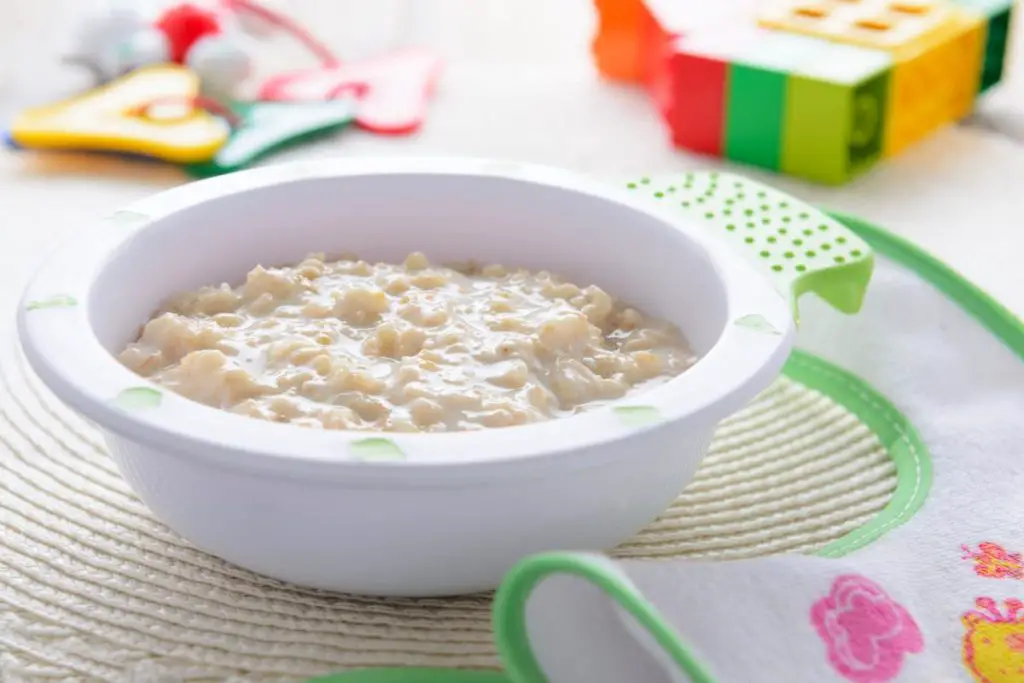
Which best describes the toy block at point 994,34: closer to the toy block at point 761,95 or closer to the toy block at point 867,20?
the toy block at point 867,20

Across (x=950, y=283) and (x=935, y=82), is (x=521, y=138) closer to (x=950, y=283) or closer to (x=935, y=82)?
(x=935, y=82)

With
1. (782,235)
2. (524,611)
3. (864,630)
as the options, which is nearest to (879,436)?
(782,235)

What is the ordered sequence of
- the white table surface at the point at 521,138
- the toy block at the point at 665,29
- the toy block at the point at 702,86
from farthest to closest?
the toy block at the point at 665,29 → the toy block at the point at 702,86 → the white table surface at the point at 521,138

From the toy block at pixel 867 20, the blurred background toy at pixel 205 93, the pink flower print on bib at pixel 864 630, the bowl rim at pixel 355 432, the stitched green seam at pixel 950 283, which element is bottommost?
the blurred background toy at pixel 205 93

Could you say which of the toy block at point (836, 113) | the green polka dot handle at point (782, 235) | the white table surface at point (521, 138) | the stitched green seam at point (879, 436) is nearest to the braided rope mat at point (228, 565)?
the stitched green seam at point (879, 436)

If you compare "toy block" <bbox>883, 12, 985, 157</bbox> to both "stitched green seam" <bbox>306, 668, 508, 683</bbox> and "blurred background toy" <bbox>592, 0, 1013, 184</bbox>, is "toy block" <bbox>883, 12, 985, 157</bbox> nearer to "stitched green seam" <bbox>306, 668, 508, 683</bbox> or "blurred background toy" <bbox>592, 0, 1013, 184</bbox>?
"blurred background toy" <bbox>592, 0, 1013, 184</bbox>

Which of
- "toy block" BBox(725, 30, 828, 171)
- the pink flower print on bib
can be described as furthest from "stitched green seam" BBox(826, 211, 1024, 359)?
"toy block" BBox(725, 30, 828, 171)

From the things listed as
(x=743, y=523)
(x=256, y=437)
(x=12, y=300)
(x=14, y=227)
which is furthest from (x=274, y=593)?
(x=14, y=227)
